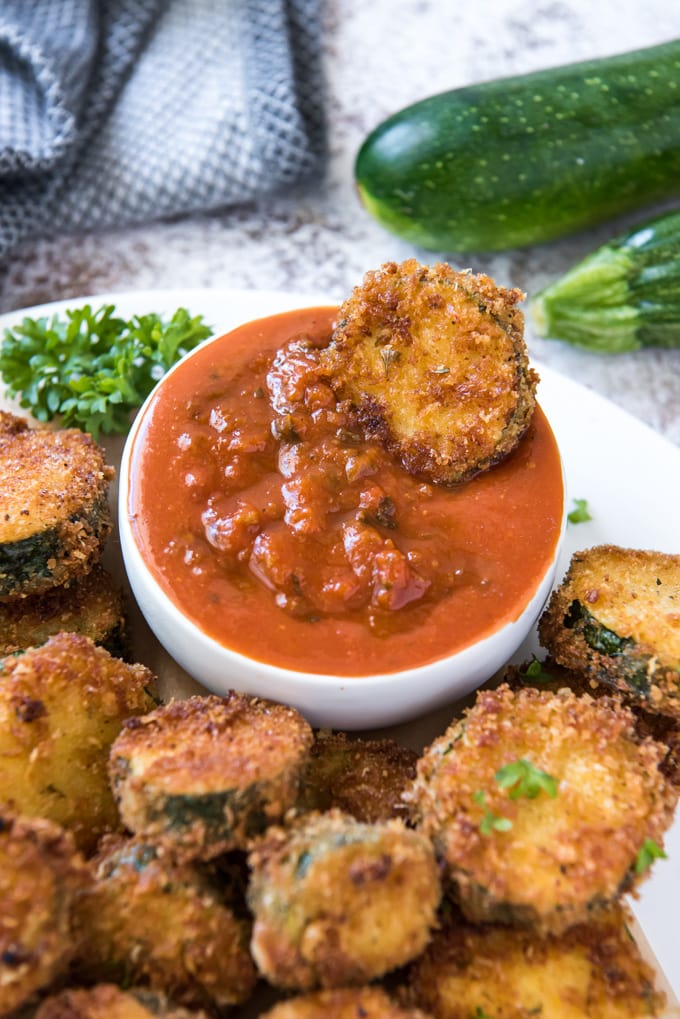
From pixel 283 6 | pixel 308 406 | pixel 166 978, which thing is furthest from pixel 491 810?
pixel 283 6

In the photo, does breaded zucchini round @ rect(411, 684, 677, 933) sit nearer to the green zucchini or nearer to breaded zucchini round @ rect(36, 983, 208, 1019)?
breaded zucchini round @ rect(36, 983, 208, 1019)

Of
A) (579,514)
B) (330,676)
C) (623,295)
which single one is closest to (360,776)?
(330,676)

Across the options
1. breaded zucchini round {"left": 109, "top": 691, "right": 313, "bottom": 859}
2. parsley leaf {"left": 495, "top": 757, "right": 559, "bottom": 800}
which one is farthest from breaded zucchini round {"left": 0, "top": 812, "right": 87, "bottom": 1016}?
parsley leaf {"left": 495, "top": 757, "right": 559, "bottom": 800}

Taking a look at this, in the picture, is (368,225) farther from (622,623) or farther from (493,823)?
(493,823)

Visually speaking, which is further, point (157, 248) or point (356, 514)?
point (157, 248)

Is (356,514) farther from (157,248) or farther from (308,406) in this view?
(157,248)

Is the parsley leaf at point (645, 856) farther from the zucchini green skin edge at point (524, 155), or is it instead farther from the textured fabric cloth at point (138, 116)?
the textured fabric cloth at point (138, 116)
